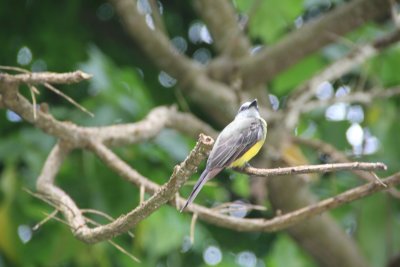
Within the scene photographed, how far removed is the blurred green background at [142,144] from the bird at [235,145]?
1926 millimetres

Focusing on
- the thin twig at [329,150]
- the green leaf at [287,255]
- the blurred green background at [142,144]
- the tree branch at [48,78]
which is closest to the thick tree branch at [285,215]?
the tree branch at [48,78]

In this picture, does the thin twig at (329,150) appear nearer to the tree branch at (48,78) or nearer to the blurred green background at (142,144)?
the blurred green background at (142,144)

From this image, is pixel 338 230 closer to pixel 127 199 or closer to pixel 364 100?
pixel 364 100

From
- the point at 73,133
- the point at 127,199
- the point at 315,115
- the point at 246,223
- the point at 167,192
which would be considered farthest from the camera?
the point at 315,115

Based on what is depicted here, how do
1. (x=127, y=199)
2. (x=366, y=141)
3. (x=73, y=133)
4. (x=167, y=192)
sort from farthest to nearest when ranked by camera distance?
(x=366, y=141)
(x=127, y=199)
(x=73, y=133)
(x=167, y=192)

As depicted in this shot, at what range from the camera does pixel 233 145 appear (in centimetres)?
314

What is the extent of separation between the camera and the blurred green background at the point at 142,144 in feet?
17.6

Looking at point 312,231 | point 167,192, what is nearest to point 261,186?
point 312,231

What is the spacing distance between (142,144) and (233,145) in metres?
2.46

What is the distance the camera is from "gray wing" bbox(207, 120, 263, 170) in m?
3.06

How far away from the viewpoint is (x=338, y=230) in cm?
612

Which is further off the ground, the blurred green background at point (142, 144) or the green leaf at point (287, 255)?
the blurred green background at point (142, 144)

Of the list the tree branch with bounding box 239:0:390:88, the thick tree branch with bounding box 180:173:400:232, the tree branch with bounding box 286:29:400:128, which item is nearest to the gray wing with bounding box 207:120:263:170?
the thick tree branch with bounding box 180:173:400:232

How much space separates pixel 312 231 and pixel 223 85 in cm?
121
